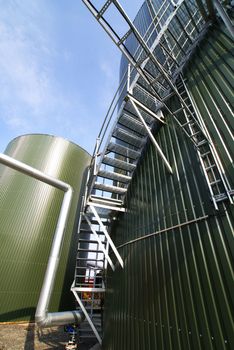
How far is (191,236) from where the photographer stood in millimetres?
5203

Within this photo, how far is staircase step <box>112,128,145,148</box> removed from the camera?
28.6 ft

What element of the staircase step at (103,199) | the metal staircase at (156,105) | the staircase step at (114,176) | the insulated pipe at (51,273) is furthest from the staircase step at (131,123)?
the insulated pipe at (51,273)

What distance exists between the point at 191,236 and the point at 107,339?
6.75 metres

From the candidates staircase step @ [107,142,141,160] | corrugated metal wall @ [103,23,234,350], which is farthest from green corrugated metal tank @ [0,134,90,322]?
staircase step @ [107,142,141,160]

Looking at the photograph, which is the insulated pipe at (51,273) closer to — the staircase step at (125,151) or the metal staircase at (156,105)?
the metal staircase at (156,105)

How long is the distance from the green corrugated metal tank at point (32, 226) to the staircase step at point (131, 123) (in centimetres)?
1091

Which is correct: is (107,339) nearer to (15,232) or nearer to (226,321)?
(226,321)

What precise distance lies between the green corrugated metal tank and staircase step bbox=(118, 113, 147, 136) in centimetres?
1091

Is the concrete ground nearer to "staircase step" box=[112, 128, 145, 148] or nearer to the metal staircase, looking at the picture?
the metal staircase

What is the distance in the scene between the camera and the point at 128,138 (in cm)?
902

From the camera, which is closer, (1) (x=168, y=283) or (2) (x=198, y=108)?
(1) (x=168, y=283)

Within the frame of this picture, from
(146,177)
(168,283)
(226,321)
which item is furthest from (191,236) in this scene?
(146,177)

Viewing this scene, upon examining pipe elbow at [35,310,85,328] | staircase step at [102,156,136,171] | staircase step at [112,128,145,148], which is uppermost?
staircase step at [112,128,145,148]

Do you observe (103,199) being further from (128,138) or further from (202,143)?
(202,143)
